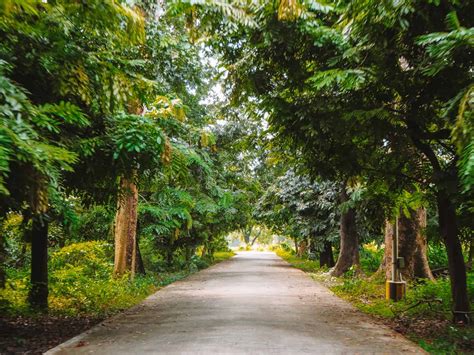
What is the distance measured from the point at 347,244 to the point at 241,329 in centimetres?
1196

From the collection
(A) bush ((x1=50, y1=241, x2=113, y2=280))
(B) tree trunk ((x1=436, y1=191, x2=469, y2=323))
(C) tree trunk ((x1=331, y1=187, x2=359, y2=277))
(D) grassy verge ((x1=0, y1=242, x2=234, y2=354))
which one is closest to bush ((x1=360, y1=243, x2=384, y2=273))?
(C) tree trunk ((x1=331, y1=187, x2=359, y2=277))

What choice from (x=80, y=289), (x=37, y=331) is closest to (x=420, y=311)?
(x=37, y=331)

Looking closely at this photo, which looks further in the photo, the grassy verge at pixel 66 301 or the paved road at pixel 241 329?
the grassy verge at pixel 66 301

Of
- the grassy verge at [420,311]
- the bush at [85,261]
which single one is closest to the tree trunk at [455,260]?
the grassy verge at [420,311]

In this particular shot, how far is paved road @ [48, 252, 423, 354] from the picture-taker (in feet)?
21.6

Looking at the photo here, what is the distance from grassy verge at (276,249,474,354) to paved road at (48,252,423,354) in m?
0.43

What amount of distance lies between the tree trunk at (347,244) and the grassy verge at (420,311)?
3.15 meters

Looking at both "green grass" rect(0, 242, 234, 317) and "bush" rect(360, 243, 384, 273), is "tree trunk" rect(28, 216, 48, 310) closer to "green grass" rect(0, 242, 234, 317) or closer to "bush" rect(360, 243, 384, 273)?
"green grass" rect(0, 242, 234, 317)

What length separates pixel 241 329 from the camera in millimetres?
7840

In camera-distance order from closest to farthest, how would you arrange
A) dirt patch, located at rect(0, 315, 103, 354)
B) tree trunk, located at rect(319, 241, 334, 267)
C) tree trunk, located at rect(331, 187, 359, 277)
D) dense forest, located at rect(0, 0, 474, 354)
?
dense forest, located at rect(0, 0, 474, 354), dirt patch, located at rect(0, 315, 103, 354), tree trunk, located at rect(331, 187, 359, 277), tree trunk, located at rect(319, 241, 334, 267)

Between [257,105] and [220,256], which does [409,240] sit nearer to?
[257,105]

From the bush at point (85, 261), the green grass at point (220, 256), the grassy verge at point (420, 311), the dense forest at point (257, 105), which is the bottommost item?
the green grass at point (220, 256)

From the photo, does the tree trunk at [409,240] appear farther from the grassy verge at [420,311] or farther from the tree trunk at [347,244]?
the tree trunk at [347,244]

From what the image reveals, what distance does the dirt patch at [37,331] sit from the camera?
265 inches
